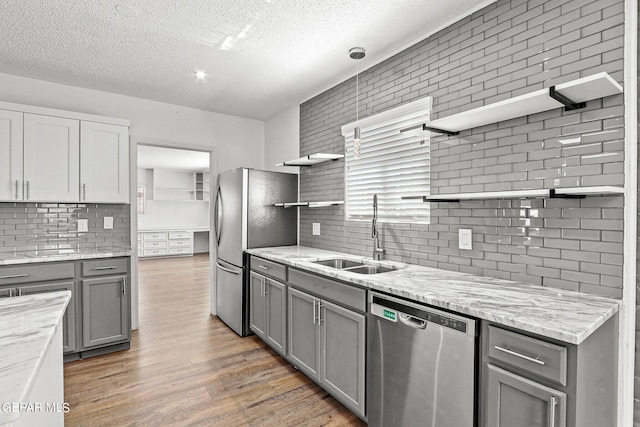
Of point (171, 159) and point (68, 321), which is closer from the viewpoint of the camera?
point (68, 321)

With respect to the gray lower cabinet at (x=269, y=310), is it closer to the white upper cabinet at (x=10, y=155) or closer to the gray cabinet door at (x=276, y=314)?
the gray cabinet door at (x=276, y=314)

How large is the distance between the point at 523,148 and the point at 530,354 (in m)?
1.14

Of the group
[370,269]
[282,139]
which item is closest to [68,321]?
[370,269]

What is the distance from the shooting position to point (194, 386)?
2586 mm

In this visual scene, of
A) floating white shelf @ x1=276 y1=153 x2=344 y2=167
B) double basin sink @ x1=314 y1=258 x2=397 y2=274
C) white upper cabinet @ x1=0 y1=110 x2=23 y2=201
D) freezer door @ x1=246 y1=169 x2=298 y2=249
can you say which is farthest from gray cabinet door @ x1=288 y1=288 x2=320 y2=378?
white upper cabinet @ x1=0 y1=110 x2=23 y2=201

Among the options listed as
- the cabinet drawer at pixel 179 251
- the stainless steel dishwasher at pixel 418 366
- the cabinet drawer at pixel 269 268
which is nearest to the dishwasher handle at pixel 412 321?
the stainless steel dishwasher at pixel 418 366

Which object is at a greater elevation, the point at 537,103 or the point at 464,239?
the point at 537,103

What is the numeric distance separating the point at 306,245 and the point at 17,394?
315 cm

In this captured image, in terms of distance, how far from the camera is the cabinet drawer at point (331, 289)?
81.9 inches

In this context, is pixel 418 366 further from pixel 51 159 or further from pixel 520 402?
pixel 51 159

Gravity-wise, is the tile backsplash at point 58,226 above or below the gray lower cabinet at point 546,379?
above

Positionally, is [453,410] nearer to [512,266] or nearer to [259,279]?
[512,266]

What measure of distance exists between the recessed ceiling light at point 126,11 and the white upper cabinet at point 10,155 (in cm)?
166

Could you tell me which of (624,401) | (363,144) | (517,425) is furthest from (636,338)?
(363,144)
